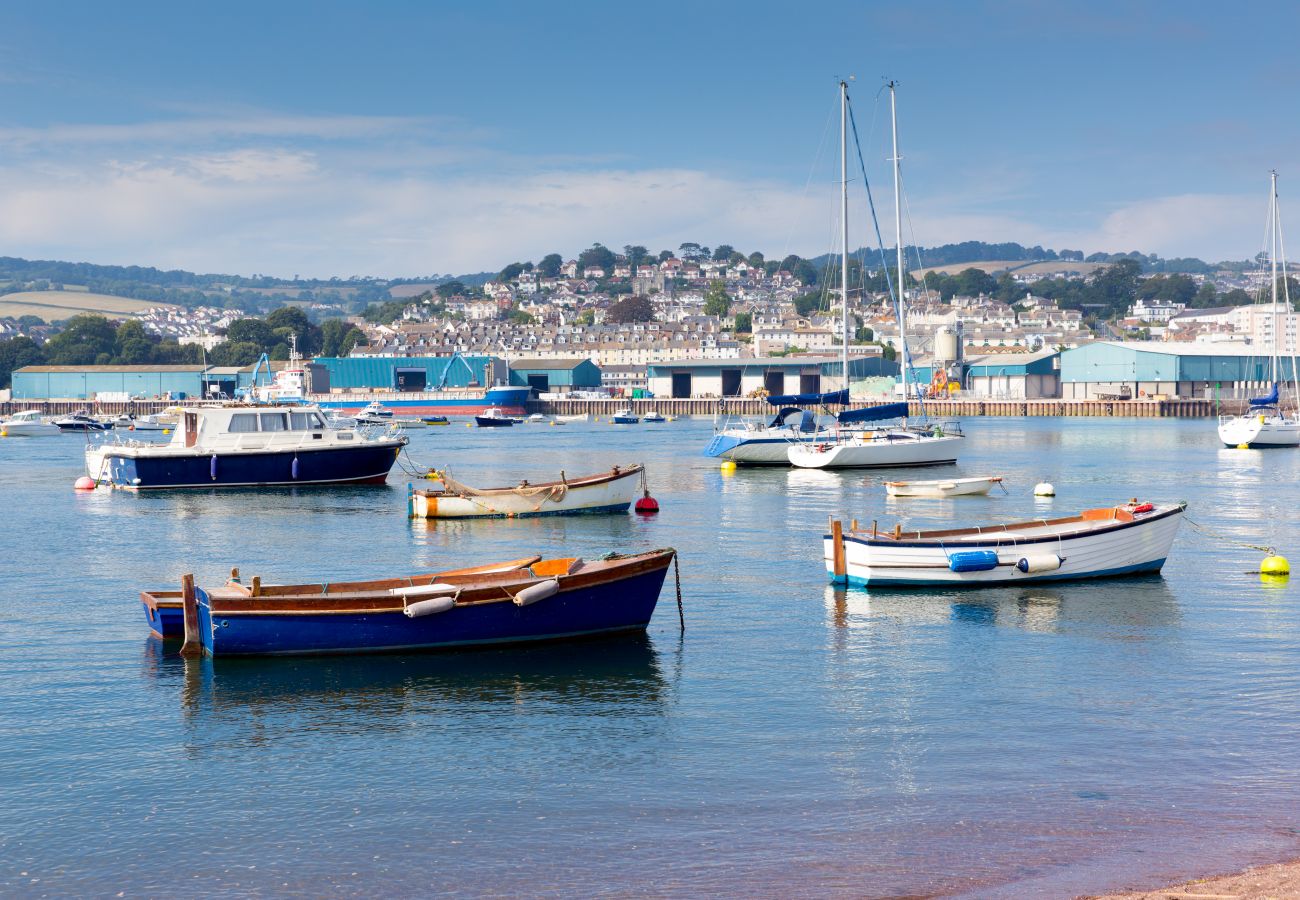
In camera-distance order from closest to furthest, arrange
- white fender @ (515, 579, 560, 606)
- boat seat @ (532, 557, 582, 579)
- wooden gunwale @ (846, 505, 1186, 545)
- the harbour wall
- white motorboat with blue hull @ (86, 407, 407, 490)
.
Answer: white fender @ (515, 579, 560, 606) → boat seat @ (532, 557, 582, 579) → wooden gunwale @ (846, 505, 1186, 545) → white motorboat with blue hull @ (86, 407, 407, 490) → the harbour wall

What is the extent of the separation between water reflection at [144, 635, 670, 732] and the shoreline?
8.10m

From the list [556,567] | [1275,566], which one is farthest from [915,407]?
[556,567]

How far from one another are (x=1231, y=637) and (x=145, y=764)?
18008 mm

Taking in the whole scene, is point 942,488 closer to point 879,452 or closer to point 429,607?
point 879,452

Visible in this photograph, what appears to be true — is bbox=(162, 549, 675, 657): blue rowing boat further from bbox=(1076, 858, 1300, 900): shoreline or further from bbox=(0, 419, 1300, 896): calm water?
bbox=(1076, 858, 1300, 900): shoreline

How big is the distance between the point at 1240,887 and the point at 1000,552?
52.9 feet

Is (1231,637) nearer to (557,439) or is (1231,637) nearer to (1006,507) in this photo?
(1006,507)

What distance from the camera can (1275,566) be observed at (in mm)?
30188

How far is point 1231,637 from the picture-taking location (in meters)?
23.6

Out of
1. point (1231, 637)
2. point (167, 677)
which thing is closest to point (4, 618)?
point (167, 677)

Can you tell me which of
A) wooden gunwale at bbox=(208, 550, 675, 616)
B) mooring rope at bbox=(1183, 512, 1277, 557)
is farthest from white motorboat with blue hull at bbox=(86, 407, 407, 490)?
wooden gunwale at bbox=(208, 550, 675, 616)

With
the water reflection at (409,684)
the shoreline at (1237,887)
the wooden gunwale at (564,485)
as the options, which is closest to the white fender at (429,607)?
the water reflection at (409,684)

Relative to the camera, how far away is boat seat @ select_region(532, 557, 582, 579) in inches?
881

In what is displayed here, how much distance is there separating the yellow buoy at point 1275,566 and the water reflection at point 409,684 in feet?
51.8
